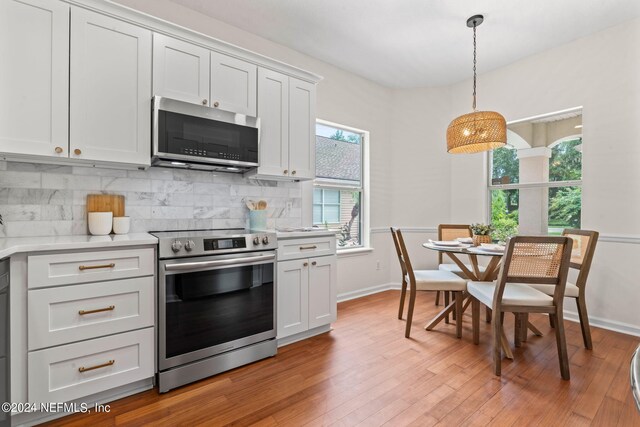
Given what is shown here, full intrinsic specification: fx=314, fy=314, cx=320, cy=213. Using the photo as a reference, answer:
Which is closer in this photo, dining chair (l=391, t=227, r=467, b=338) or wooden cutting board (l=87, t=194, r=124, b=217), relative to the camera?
wooden cutting board (l=87, t=194, r=124, b=217)

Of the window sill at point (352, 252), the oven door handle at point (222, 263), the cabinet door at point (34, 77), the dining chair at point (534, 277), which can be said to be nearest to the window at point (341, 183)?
the window sill at point (352, 252)

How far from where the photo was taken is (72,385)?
1.71 m

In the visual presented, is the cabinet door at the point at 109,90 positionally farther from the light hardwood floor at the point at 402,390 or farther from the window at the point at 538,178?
the window at the point at 538,178

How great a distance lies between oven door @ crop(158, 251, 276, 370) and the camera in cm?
196

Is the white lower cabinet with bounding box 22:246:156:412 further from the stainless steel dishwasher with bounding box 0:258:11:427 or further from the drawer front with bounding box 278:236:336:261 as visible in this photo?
the drawer front with bounding box 278:236:336:261

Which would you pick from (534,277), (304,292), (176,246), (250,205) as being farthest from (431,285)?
(176,246)

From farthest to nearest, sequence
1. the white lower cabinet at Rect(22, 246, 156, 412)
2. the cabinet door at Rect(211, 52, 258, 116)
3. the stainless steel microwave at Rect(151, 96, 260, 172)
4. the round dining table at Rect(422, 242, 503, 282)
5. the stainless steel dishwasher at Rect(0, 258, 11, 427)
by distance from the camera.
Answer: the round dining table at Rect(422, 242, 503, 282) < the cabinet door at Rect(211, 52, 258, 116) < the stainless steel microwave at Rect(151, 96, 260, 172) < the white lower cabinet at Rect(22, 246, 156, 412) < the stainless steel dishwasher at Rect(0, 258, 11, 427)

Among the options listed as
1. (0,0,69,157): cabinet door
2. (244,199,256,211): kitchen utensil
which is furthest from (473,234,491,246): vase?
(0,0,69,157): cabinet door

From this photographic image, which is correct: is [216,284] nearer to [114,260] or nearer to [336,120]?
[114,260]

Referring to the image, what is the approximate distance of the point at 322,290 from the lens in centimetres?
282

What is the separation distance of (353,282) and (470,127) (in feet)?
7.41

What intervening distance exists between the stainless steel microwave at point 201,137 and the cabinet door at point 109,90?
0.34 feet

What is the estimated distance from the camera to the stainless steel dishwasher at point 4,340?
1444mm

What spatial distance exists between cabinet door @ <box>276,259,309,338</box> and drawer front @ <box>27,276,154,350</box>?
95cm
